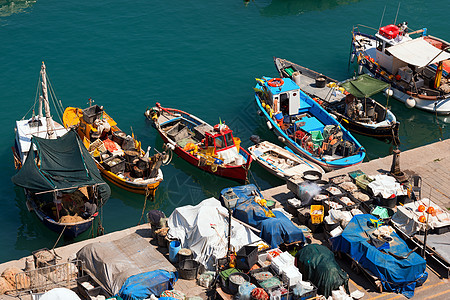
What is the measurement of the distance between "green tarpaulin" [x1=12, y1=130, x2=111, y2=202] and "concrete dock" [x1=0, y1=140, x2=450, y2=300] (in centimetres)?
339

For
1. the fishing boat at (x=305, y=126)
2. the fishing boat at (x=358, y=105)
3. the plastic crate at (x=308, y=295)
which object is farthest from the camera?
the fishing boat at (x=358, y=105)

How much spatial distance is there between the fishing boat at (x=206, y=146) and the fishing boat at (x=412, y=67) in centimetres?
1370

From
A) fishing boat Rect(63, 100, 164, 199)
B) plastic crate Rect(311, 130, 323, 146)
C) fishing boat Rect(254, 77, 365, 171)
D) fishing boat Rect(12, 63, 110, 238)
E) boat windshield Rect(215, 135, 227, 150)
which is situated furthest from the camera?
plastic crate Rect(311, 130, 323, 146)

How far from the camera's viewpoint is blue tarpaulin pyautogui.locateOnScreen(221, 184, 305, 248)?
101 feet

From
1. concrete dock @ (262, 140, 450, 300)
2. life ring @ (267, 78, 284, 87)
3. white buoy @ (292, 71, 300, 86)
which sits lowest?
concrete dock @ (262, 140, 450, 300)

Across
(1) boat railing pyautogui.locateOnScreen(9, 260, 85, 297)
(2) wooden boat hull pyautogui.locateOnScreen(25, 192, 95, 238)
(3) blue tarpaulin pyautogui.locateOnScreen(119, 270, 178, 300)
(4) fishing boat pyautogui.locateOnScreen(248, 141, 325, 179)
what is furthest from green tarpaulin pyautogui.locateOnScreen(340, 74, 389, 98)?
(1) boat railing pyautogui.locateOnScreen(9, 260, 85, 297)

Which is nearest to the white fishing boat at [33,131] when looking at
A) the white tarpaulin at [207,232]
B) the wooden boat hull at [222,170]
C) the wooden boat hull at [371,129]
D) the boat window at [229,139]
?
the wooden boat hull at [222,170]

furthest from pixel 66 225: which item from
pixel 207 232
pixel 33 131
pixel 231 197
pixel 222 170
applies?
pixel 222 170

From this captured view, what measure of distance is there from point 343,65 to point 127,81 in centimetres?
1930

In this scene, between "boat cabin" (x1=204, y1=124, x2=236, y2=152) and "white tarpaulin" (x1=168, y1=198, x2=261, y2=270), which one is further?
"boat cabin" (x1=204, y1=124, x2=236, y2=152)

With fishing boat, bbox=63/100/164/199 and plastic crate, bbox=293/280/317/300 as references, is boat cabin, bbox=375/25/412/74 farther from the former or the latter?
plastic crate, bbox=293/280/317/300

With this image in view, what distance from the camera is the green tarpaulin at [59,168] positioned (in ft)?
112

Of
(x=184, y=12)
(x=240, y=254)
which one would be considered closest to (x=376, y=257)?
(x=240, y=254)

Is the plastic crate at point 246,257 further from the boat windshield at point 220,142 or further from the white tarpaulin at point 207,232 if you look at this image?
the boat windshield at point 220,142
